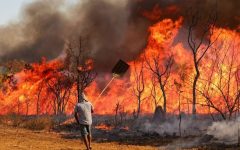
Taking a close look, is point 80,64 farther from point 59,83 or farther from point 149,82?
point 149,82

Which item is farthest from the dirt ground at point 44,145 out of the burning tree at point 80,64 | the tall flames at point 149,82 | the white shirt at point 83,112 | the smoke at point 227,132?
the burning tree at point 80,64

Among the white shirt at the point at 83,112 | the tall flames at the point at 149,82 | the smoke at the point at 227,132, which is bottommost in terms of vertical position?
the smoke at the point at 227,132

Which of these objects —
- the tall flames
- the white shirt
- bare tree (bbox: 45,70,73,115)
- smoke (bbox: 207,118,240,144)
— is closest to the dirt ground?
the white shirt

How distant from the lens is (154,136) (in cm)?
3569

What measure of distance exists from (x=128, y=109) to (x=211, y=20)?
26.2 meters

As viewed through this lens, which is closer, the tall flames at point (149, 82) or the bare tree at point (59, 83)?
the tall flames at point (149, 82)

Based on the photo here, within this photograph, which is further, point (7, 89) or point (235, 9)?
point (7, 89)

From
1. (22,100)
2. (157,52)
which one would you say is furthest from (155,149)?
(22,100)

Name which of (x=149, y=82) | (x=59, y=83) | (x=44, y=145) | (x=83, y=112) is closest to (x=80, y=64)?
(x=59, y=83)

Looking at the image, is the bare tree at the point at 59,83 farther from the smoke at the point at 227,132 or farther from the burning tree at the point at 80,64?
the smoke at the point at 227,132

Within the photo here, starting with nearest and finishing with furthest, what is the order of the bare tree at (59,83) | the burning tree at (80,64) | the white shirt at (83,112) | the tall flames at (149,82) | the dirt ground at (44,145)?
the white shirt at (83,112) < the dirt ground at (44,145) < the tall flames at (149,82) < the burning tree at (80,64) < the bare tree at (59,83)

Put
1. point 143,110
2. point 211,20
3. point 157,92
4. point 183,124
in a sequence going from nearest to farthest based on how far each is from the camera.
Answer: point 183,124 < point 211,20 < point 157,92 < point 143,110

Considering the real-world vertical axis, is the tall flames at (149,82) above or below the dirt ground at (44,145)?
above

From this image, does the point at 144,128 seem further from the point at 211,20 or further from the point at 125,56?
the point at 125,56
